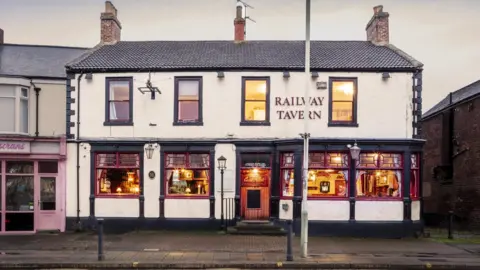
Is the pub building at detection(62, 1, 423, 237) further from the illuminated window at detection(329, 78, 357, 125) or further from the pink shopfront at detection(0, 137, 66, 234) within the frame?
the pink shopfront at detection(0, 137, 66, 234)

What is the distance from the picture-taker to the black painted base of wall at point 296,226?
19.0 metres

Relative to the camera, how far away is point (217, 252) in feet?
49.9

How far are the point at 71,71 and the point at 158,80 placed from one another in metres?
3.66

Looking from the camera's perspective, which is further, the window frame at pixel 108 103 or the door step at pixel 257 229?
the window frame at pixel 108 103

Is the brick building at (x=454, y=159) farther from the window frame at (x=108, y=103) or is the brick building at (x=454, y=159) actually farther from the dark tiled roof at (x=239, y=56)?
the window frame at (x=108, y=103)

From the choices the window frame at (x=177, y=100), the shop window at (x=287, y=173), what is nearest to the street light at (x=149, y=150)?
the window frame at (x=177, y=100)

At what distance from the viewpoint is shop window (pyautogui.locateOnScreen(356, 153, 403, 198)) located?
764 inches

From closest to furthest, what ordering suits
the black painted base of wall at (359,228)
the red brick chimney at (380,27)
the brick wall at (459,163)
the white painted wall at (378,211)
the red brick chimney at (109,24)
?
1. the black painted base of wall at (359,228)
2. the white painted wall at (378,211)
3. the red brick chimney at (380,27)
4. the brick wall at (459,163)
5. the red brick chimney at (109,24)

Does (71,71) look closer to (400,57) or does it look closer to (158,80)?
(158,80)

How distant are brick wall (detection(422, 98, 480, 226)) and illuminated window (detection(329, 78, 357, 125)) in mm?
6847

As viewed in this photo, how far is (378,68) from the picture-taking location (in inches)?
769

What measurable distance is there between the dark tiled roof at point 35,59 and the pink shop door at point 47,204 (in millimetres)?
4489

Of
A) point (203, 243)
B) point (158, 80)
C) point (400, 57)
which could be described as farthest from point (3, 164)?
point (400, 57)

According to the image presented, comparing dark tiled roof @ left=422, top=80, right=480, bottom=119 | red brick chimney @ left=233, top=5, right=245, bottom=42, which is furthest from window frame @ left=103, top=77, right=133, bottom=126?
dark tiled roof @ left=422, top=80, right=480, bottom=119
